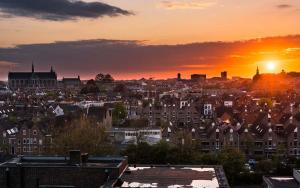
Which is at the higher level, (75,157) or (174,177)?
(75,157)

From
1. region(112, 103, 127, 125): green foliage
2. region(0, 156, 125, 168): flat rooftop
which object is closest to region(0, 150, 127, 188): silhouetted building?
region(0, 156, 125, 168): flat rooftop

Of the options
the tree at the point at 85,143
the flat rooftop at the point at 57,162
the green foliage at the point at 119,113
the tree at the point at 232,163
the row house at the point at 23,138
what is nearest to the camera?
the flat rooftop at the point at 57,162

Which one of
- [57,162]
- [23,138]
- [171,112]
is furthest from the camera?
[171,112]

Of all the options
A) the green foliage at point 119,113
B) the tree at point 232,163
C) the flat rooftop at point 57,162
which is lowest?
A: the tree at point 232,163

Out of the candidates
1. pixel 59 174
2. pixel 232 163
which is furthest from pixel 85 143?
pixel 59 174

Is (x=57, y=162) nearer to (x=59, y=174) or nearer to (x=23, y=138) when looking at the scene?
(x=59, y=174)

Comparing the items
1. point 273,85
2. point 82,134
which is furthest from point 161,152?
point 273,85

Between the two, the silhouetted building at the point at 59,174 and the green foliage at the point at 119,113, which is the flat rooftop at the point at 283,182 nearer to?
the silhouetted building at the point at 59,174

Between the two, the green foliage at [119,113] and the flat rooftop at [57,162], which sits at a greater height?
the flat rooftop at [57,162]

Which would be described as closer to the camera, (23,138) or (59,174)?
(59,174)

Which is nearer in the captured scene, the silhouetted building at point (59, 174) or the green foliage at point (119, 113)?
the silhouetted building at point (59, 174)

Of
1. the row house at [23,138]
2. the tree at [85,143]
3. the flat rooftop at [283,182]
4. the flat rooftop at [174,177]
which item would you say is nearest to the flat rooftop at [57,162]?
the flat rooftop at [174,177]
